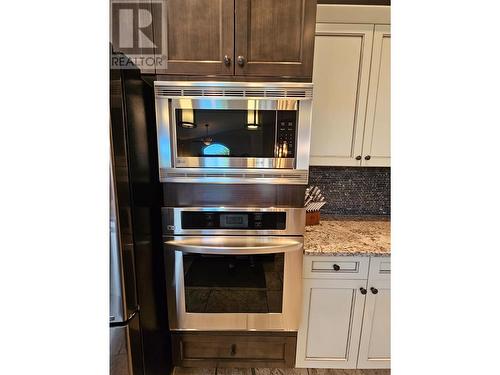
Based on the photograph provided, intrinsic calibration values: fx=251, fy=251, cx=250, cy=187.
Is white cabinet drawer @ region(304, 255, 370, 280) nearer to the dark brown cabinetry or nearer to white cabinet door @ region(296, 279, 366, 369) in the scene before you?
white cabinet door @ region(296, 279, 366, 369)

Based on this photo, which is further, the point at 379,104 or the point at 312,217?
the point at 312,217

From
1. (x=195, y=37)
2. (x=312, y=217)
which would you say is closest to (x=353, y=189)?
(x=312, y=217)

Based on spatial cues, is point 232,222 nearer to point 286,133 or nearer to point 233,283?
point 233,283

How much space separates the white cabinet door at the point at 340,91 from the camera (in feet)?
4.57

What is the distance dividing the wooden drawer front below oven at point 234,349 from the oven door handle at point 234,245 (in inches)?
20.1

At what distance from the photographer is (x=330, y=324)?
53.8 inches

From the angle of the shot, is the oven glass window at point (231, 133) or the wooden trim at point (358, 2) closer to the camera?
the oven glass window at point (231, 133)

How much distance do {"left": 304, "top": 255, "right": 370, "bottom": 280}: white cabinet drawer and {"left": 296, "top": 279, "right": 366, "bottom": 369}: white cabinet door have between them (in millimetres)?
31

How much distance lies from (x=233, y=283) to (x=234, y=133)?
0.76 meters

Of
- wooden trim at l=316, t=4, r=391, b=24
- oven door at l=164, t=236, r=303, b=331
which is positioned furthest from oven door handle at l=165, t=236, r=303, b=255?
wooden trim at l=316, t=4, r=391, b=24

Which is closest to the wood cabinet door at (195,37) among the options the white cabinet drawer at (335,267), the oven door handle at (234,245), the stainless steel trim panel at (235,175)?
the stainless steel trim panel at (235,175)

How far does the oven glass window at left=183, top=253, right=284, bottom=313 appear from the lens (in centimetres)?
126

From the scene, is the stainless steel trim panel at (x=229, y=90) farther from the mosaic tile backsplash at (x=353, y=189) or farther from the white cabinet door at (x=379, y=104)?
the mosaic tile backsplash at (x=353, y=189)
